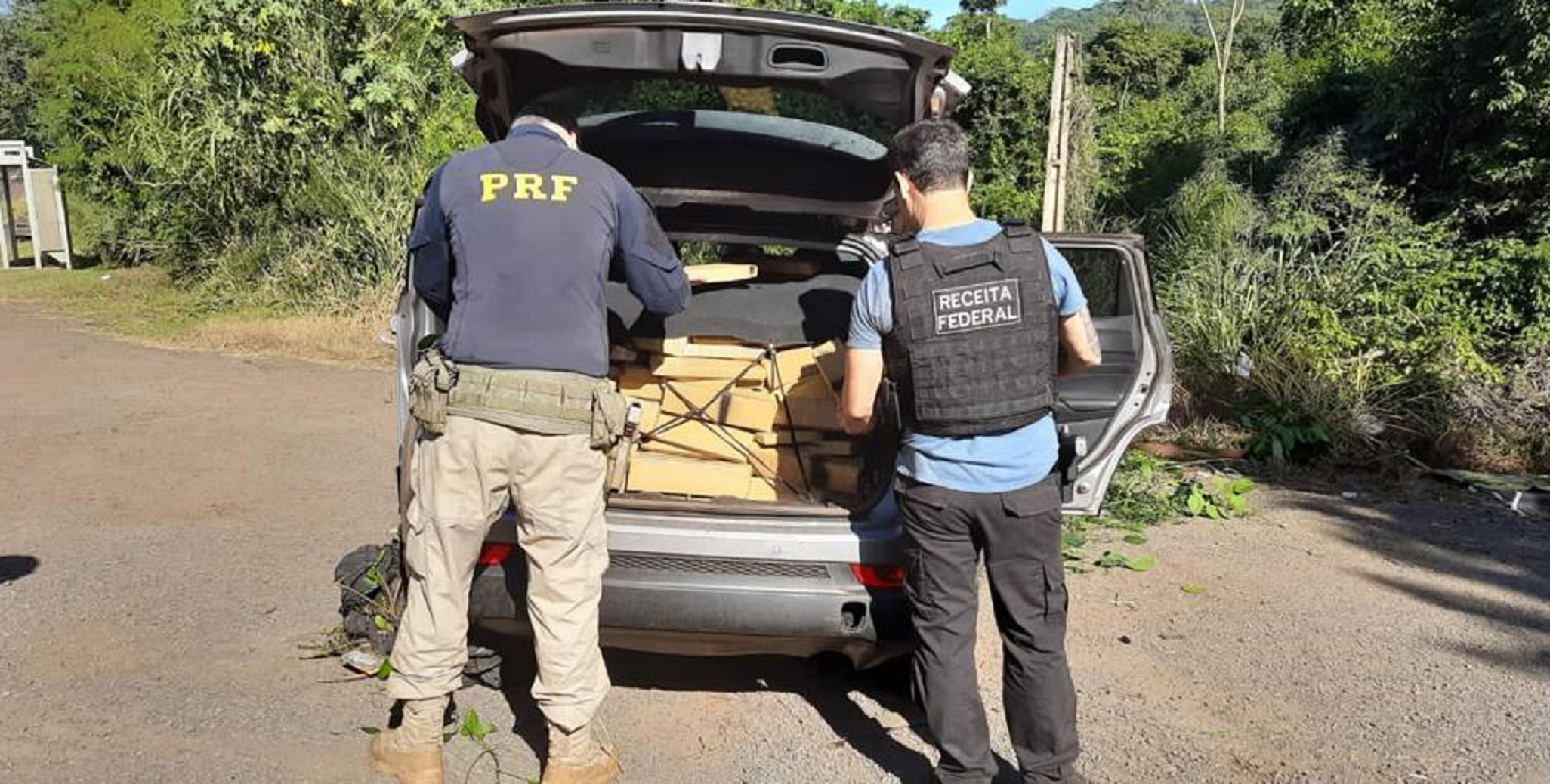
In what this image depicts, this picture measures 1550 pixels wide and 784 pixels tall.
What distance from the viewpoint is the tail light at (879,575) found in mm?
3412

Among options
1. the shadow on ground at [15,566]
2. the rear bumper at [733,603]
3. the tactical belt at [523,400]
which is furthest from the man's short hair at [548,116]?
the shadow on ground at [15,566]

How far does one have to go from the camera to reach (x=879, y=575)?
11.2 feet

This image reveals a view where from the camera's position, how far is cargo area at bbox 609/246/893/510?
4.16 meters

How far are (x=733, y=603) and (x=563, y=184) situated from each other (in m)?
1.22

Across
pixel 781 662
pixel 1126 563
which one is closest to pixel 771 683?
pixel 781 662

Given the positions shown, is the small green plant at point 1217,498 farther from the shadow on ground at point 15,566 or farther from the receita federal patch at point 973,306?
the shadow on ground at point 15,566

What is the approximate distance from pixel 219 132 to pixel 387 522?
380 inches

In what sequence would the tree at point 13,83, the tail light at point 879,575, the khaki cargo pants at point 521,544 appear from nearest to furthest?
1. the khaki cargo pants at point 521,544
2. the tail light at point 879,575
3. the tree at point 13,83

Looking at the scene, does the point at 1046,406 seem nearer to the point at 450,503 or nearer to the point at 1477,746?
the point at 450,503

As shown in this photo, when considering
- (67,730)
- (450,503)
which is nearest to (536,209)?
(450,503)

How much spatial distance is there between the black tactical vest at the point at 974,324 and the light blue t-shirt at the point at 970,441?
3 cm

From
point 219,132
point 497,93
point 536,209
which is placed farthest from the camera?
point 219,132

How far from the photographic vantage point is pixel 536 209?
3164mm

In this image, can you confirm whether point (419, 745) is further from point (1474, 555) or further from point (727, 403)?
point (1474, 555)
